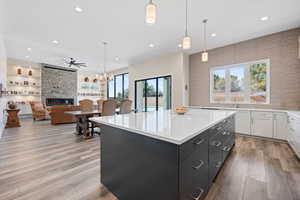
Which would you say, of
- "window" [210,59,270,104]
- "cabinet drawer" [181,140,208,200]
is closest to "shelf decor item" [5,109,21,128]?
"cabinet drawer" [181,140,208,200]

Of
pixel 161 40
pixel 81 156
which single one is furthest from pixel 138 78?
pixel 81 156

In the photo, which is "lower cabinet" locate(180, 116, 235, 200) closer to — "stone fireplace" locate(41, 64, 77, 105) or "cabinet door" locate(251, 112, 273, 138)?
"cabinet door" locate(251, 112, 273, 138)

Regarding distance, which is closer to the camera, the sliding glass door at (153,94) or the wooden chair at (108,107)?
the wooden chair at (108,107)

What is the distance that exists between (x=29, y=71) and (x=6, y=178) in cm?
770

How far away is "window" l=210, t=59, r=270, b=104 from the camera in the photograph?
433cm

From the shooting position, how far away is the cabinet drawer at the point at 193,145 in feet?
3.45

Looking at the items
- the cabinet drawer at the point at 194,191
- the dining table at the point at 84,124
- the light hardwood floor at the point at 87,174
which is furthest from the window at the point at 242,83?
the dining table at the point at 84,124

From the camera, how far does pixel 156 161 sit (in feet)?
3.77

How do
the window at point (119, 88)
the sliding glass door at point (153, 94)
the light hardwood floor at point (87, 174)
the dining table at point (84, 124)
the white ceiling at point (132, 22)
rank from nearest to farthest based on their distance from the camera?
the light hardwood floor at point (87, 174) → the white ceiling at point (132, 22) → the dining table at point (84, 124) → the sliding glass door at point (153, 94) → the window at point (119, 88)

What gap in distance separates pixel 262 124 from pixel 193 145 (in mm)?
3892

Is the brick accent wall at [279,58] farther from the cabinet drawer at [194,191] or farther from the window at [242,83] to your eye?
the cabinet drawer at [194,191]

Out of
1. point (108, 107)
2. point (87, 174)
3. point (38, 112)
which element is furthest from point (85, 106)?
point (38, 112)

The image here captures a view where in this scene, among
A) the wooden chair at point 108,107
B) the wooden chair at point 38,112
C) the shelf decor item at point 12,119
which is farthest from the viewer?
the wooden chair at point 38,112

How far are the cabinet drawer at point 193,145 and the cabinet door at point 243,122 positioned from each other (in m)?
3.49
